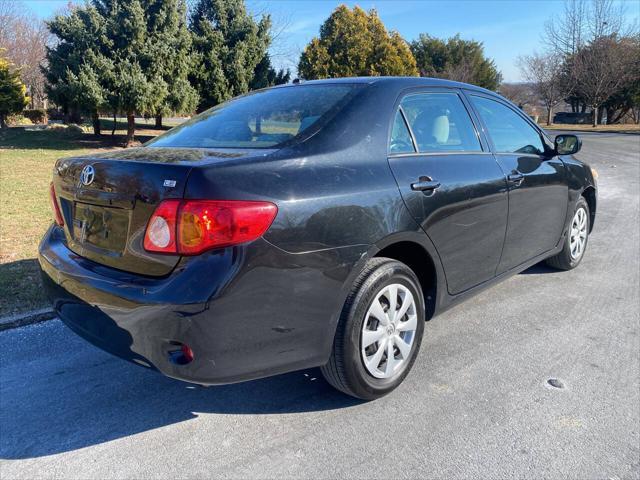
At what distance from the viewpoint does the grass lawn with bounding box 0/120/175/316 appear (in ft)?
14.0

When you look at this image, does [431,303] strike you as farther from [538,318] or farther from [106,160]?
[106,160]

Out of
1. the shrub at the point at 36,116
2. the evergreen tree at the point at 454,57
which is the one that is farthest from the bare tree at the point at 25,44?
the evergreen tree at the point at 454,57

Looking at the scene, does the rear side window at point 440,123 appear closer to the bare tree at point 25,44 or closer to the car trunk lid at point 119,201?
the car trunk lid at point 119,201

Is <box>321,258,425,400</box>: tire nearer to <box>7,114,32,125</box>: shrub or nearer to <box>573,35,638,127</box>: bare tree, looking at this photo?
<box>7,114,32,125</box>: shrub

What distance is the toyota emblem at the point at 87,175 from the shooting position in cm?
249

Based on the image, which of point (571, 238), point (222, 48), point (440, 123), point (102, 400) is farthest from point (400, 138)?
point (222, 48)

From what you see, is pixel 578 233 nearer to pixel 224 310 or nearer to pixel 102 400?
pixel 224 310

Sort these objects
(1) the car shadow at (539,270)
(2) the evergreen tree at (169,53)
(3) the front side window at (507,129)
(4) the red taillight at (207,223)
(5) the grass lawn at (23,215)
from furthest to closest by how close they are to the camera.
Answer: (2) the evergreen tree at (169,53), (1) the car shadow at (539,270), (5) the grass lawn at (23,215), (3) the front side window at (507,129), (4) the red taillight at (207,223)

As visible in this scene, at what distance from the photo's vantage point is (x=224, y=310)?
2121mm

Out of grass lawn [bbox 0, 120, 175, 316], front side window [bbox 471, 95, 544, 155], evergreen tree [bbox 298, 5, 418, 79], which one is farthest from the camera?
evergreen tree [bbox 298, 5, 418, 79]

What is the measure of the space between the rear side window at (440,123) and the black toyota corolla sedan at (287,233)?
12 millimetres

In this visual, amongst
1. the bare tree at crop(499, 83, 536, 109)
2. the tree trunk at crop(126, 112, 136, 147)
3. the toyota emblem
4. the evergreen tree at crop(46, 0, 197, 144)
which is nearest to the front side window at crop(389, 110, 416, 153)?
the toyota emblem

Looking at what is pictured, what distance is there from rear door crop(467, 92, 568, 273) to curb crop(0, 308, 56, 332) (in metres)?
3.42

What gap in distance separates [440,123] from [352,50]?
3006 centimetres
